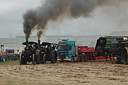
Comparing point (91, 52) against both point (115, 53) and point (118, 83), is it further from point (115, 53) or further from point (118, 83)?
point (118, 83)

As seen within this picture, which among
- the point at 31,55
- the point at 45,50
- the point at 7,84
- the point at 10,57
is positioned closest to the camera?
the point at 7,84

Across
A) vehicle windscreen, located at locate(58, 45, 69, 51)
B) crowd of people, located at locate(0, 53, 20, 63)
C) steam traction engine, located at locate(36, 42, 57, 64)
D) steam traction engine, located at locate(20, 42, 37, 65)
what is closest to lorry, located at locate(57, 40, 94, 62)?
vehicle windscreen, located at locate(58, 45, 69, 51)

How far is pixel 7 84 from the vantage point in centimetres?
1155

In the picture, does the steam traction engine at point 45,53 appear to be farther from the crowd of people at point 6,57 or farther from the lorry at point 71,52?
the crowd of people at point 6,57

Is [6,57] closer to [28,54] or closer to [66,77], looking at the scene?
[28,54]

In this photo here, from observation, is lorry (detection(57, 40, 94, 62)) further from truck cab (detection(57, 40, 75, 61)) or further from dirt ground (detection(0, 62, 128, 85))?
dirt ground (detection(0, 62, 128, 85))

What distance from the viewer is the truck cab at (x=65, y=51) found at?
32.4 meters

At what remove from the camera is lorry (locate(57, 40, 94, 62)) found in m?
32.5

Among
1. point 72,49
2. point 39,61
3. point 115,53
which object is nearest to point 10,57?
point 72,49

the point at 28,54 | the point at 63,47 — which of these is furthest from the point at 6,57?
the point at 28,54

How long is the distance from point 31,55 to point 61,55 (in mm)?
7003

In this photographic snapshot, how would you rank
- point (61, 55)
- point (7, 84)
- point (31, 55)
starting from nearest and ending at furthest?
1. point (7, 84)
2. point (31, 55)
3. point (61, 55)

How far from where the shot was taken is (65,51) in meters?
32.7

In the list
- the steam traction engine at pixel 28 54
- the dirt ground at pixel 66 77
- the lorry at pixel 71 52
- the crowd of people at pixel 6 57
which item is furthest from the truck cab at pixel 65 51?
the dirt ground at pixel 66 77
